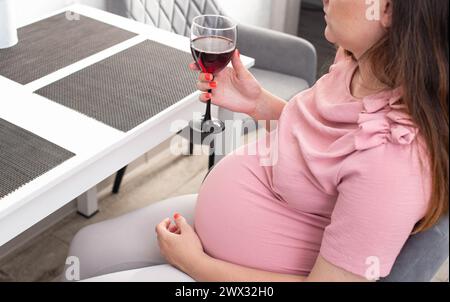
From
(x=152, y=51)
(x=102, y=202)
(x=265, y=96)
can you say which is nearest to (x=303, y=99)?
(x=265, y=96)

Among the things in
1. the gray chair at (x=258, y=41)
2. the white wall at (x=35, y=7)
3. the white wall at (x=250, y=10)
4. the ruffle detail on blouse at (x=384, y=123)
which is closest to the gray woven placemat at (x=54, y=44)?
the white wall at (x=35, y=7)

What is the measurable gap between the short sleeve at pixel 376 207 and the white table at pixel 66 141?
507mm

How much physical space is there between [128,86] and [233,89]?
11.0 inches

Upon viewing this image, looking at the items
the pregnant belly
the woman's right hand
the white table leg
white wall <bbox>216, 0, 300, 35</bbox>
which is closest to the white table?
the woman's right hand

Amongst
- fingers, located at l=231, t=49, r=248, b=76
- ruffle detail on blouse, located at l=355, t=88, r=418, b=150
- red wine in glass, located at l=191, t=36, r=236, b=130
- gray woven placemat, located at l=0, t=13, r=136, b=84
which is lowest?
gray woven placemat, located at l=0, t=13, r=136, b=84

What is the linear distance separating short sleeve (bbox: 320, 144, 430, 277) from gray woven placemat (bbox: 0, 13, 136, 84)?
862mm

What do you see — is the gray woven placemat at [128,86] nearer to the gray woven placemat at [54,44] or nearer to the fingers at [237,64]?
the gray woven placemat at [54,44]

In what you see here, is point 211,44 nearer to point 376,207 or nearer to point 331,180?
point 331,180

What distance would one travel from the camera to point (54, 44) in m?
1.51

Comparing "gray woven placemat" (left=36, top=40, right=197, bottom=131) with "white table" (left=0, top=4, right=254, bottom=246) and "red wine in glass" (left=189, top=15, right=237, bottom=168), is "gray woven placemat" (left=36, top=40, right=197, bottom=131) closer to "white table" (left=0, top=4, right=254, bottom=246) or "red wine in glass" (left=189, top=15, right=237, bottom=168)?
"white table" (left=0, top=4, right=254, bottom=246)

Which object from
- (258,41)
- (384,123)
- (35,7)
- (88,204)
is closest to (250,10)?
(258,41)

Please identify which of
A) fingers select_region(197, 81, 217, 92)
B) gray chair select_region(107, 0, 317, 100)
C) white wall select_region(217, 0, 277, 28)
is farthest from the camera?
white wall select_region(217, 0, 277, 28)

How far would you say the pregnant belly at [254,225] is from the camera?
945 mm

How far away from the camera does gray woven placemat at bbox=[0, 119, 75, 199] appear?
38.6 inches
